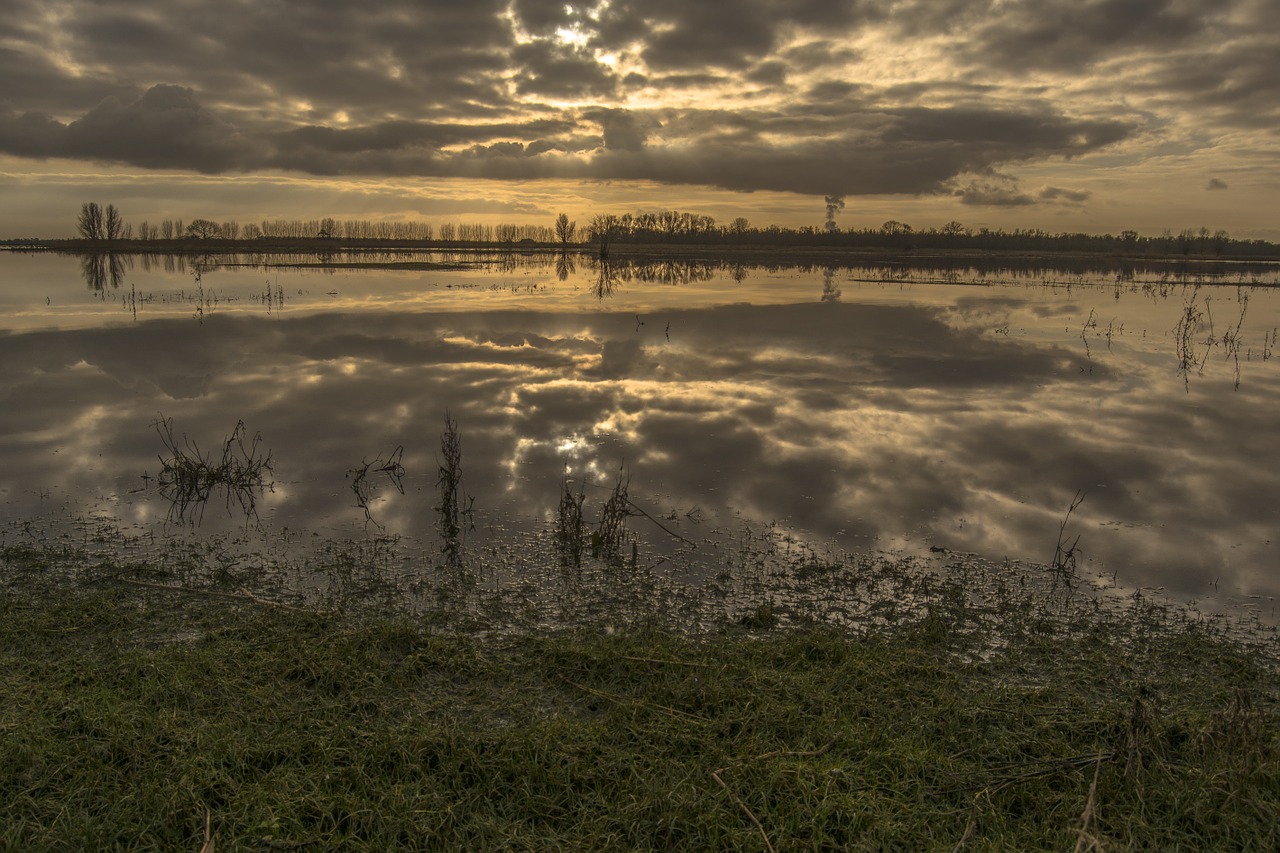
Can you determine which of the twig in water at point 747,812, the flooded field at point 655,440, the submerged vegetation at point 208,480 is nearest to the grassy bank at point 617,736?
the twig in water at point 747,812

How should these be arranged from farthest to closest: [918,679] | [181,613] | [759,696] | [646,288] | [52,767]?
[646,288] < [181,613] < [918,679] < [759,696] < [52,767]

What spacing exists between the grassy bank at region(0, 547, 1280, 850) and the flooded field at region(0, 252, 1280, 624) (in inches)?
83.4

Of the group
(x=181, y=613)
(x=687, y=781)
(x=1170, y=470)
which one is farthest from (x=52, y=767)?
(x=1170, y=470)

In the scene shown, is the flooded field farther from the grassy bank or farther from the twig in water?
the twig in water

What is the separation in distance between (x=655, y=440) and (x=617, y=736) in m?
8.52

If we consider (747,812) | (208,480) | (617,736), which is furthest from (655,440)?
(747,812)

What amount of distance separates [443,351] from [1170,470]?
17.0 meters

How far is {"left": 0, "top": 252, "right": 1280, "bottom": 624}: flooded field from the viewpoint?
9.42 meters

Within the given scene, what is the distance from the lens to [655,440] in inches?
531

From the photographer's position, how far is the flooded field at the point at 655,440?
942 cm

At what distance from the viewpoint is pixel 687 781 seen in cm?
468

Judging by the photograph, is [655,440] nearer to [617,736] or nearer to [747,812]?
[617,736]

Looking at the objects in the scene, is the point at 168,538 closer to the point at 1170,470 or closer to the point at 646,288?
the point at 1170,470

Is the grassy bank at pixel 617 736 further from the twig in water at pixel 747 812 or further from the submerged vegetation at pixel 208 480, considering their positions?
the submerged vegetation at pixel 208 480
